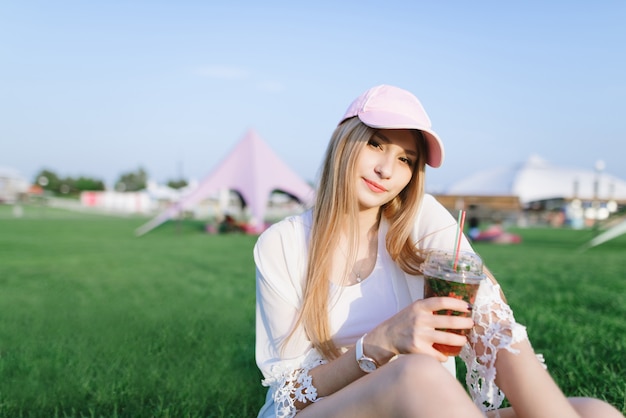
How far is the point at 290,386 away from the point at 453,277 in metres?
0.50

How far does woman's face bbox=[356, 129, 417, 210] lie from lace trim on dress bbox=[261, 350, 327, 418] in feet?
1.66

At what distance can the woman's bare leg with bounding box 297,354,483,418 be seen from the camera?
0.94m

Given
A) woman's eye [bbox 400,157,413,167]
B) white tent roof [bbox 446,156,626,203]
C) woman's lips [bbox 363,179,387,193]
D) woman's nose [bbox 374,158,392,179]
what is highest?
white tent roof [bbox 446,156,626,203]

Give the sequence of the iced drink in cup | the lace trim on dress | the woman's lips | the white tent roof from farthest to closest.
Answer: the white tent roof → the woman's lips → the lace trim on dress → the iced drink in cup

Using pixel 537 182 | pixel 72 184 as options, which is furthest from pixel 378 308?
pixel 72 184

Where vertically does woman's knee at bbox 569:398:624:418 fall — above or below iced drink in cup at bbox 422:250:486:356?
below

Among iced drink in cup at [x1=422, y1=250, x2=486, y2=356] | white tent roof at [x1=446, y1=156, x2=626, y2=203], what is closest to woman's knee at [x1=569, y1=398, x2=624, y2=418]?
iced drink in cup at [x1=422, y1=250, x2=486, y2=356]

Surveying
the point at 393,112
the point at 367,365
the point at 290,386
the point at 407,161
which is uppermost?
the point at 393,112

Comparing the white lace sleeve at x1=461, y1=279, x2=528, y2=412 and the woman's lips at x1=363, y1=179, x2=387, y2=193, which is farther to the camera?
the woman's lips at x1=363, y1=179, x2=387, y2=193

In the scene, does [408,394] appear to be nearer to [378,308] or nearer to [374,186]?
[378,308]

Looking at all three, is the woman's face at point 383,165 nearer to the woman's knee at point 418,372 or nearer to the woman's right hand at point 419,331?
the woman's right hand at point 419,331

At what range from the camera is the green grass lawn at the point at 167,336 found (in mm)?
1912

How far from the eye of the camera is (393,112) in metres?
1.31

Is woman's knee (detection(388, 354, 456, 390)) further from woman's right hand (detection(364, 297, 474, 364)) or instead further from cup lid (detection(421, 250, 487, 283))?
cup lid (detection(421, 250, 487, 283))
